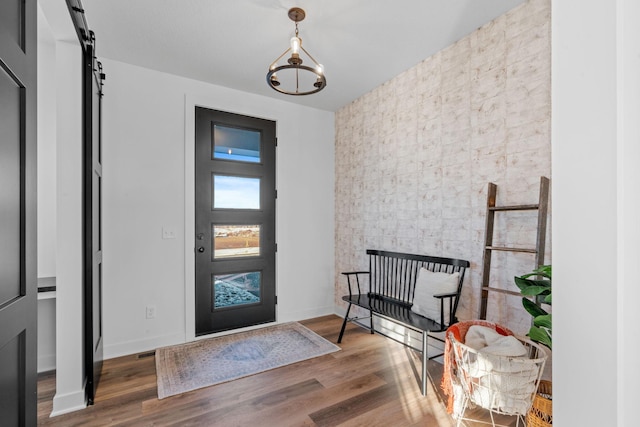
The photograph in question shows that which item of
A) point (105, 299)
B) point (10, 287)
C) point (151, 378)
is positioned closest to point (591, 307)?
point (10, 287)

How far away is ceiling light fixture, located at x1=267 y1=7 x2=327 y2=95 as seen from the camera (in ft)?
6.91

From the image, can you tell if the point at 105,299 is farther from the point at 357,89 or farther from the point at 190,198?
the point at 357,89

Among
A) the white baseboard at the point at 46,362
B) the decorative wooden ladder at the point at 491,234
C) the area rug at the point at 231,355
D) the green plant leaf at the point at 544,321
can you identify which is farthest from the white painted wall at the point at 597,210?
the white baseboard at the point at 46,362

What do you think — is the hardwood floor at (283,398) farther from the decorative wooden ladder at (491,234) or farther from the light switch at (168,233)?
the light switch at (168,233)

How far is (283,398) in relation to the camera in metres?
2.20

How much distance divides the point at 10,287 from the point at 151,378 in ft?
6.64

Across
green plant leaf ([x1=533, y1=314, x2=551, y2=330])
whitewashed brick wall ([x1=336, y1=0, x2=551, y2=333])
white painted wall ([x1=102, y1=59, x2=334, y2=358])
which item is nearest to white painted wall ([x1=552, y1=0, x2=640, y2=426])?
green plant leaf ([x1=533, y1=314, x2=551, y2=330])

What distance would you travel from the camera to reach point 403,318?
2.52m

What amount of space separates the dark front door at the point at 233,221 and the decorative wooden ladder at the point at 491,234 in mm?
2275

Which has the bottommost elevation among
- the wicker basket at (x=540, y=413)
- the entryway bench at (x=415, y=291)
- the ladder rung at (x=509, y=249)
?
A: the wicker basket at (x=540, y=413)

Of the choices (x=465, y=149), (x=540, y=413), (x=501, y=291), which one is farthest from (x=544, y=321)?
(x=465, y=149)

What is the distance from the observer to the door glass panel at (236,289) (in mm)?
3404

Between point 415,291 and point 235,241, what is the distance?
1.97m

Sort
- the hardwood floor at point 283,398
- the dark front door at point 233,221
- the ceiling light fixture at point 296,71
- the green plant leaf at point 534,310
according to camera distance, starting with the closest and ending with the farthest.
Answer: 1. the green plant leaf at point 534,310
2. the hardwood floor at point 283,398
3. the ceiling light fixture at point 296,71
4. the dark front door at point 233,221
